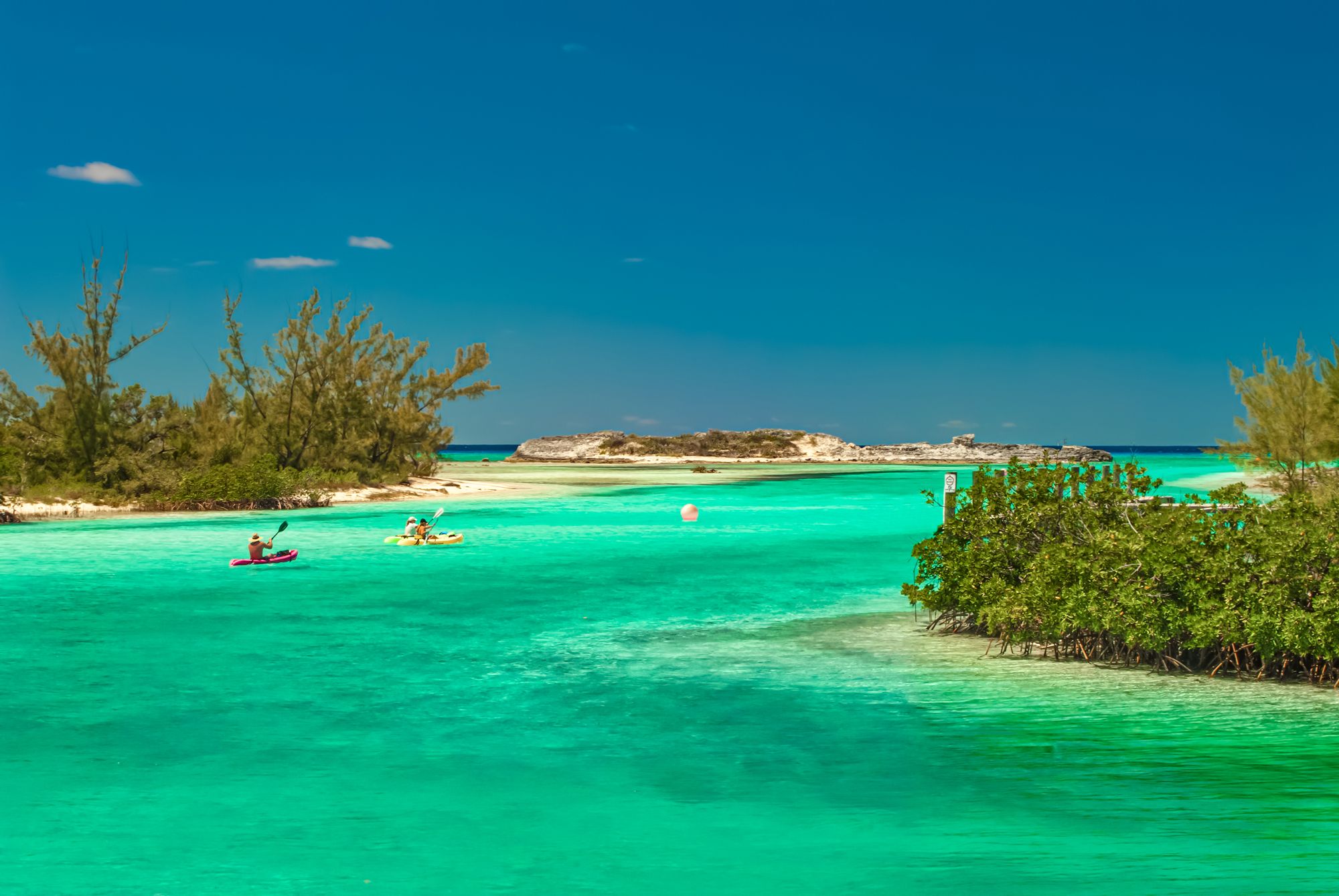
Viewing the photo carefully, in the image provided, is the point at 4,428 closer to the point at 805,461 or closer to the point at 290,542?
the point at 290,542

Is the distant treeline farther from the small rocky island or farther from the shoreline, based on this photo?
the small rocky island

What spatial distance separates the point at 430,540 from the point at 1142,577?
61.0 ft

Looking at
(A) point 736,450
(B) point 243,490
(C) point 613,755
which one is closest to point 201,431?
(B) point 243,490

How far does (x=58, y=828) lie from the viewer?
23.8 ft

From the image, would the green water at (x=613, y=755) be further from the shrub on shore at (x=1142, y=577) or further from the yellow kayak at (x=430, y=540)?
the yellow kayak at (x=430, y=540)

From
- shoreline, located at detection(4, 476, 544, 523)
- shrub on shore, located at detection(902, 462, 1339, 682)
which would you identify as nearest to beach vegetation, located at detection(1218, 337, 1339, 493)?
shrub on shore, located at detection(902, 462, 1339, 682)

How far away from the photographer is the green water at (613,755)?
6.65 metres

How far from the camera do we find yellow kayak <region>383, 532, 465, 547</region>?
88.4 feet

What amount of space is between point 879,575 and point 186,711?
14.4m

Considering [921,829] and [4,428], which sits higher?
[4,428]

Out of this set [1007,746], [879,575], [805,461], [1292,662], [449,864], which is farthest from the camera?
[805,461]

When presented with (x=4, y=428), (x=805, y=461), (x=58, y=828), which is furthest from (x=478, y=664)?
(x=805, y=461)

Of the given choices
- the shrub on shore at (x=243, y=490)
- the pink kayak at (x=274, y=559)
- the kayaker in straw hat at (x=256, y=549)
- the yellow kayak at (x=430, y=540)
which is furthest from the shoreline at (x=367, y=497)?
the kayaker in straw hat at (x=256, y=549)

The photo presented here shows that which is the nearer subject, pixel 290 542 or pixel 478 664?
pixel 478 664
